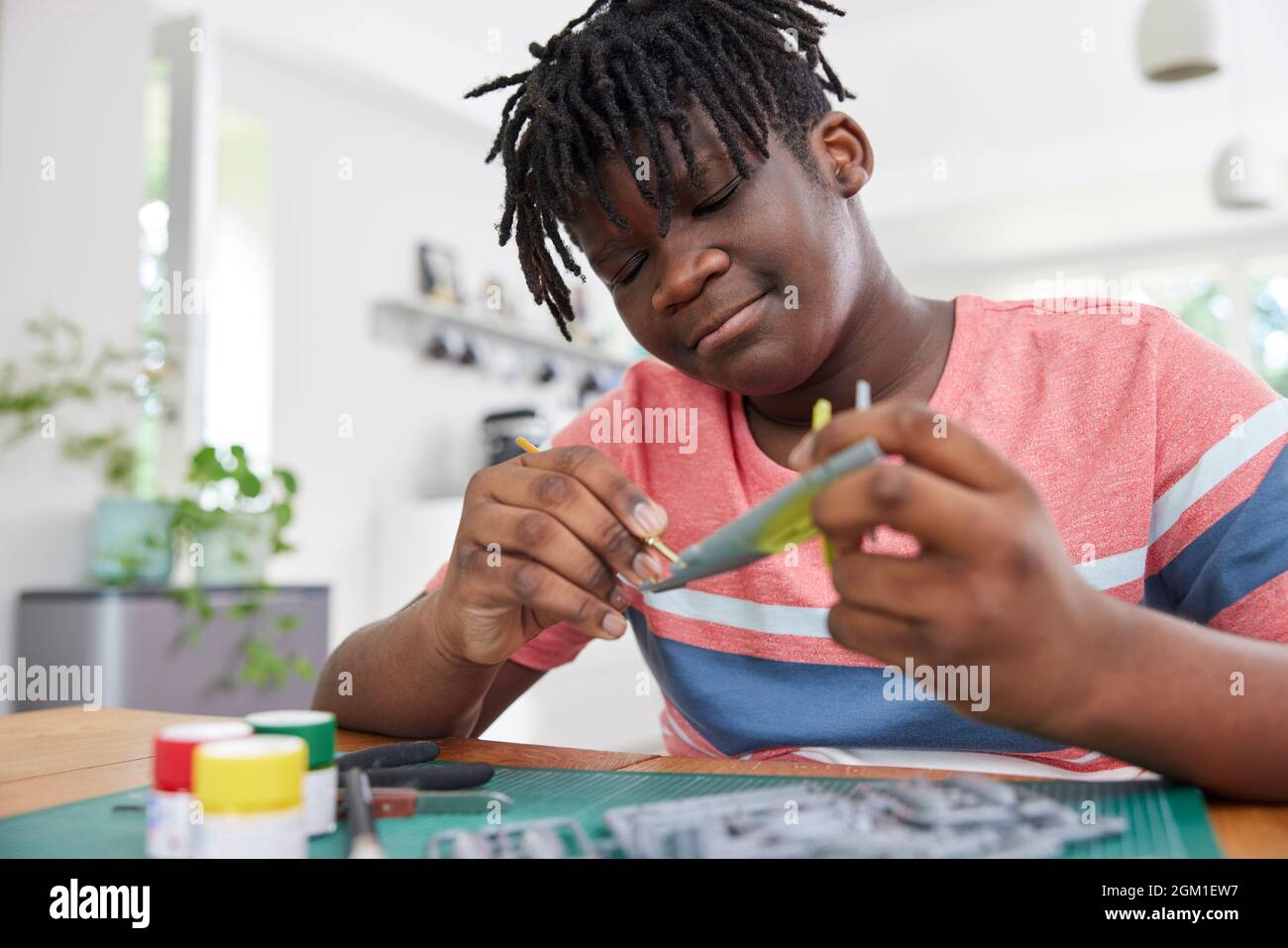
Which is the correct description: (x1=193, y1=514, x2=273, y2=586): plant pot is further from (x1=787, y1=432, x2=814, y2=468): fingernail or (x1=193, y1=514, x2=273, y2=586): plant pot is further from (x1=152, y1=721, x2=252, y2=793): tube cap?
(x1=787, y1=432, x2=814, y2=468): fingernail

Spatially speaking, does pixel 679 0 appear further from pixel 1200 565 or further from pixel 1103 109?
pixel 1103 109

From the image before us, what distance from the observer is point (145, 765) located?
2.64 ft

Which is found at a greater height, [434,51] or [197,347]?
[434,51]

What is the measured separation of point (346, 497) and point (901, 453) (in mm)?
3222

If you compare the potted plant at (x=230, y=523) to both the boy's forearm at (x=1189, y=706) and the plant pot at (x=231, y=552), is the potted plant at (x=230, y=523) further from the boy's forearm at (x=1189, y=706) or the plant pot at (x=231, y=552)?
the boy's forearm at (x=1189, y=706)

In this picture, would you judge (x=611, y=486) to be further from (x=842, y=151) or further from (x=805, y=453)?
(x=842, y=151)

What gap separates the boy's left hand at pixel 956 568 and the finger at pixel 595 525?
0.23 m

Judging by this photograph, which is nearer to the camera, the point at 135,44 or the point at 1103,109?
the point at 135,44

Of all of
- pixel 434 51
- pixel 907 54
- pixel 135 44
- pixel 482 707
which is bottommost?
pixel 482 707

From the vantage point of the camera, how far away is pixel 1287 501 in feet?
2.55

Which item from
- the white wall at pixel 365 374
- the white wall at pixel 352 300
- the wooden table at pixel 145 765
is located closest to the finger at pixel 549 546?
the wooden table at pixel 145 765

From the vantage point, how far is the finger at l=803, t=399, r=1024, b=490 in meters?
0.50

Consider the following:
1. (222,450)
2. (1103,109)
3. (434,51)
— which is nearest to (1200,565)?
(222,450)

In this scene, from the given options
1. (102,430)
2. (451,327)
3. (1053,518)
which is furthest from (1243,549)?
(451,327)
